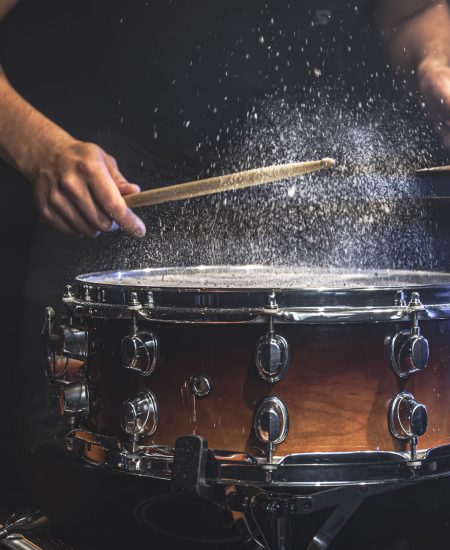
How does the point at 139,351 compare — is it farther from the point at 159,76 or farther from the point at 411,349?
the point at 159,76

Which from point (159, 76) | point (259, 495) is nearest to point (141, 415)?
point (259, 495)

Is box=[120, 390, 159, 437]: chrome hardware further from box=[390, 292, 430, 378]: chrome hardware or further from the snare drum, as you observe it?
box=[390, 292, 430, 378]: chrome hardware

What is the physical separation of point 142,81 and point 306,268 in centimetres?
67

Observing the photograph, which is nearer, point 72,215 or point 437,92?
point 72,215

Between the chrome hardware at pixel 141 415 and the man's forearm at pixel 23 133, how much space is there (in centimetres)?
53

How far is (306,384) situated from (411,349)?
137 millimetres

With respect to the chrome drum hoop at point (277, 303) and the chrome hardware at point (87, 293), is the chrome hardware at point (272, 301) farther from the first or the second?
the chrome hardware at point (87, 293)

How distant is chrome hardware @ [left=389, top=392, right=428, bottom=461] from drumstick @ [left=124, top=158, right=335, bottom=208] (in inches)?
12.6

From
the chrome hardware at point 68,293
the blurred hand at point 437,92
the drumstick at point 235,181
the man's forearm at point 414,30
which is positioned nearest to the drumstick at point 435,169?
the blurred hand at point 437,92

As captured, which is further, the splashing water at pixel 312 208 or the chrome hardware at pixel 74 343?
the splashing water at pixel 312 208

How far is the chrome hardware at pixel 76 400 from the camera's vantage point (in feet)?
3.87

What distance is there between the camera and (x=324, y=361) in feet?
3.30

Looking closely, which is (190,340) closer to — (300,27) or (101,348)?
(101,348)

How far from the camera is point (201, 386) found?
3.38 ft
